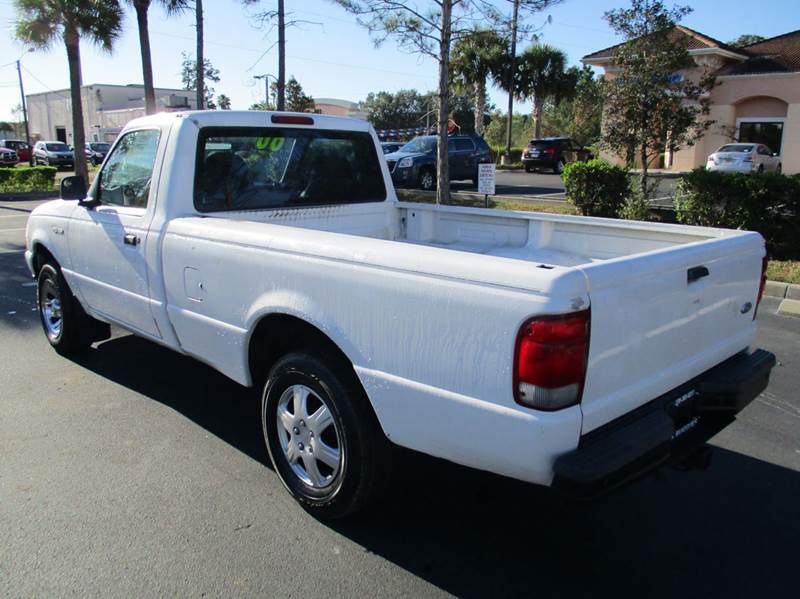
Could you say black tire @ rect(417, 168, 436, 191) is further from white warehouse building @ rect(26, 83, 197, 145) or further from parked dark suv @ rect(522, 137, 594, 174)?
white warehouse building @ rect(26, 83, 197, 145)

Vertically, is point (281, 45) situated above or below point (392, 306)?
above

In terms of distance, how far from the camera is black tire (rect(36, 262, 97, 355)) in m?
5.20

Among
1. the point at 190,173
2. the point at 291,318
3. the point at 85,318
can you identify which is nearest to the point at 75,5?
the point at 85,318

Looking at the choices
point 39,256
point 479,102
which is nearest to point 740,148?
point 479,102

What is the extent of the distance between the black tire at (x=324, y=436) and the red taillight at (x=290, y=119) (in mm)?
1881

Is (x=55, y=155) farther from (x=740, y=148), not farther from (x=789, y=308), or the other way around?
(x=789, y=308)

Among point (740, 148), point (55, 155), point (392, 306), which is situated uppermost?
point (740, 148)

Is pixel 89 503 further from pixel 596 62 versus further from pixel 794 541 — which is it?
pixel 596 62

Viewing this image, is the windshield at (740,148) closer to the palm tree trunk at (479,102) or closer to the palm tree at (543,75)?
the palm tree trunk at (479,102)

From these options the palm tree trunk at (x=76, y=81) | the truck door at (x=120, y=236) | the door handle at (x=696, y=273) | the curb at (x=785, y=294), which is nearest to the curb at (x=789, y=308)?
the curb at (x=785, y=294)

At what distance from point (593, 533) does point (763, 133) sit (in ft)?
103

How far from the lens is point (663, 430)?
2516 mm

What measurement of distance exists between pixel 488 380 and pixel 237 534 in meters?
1.52

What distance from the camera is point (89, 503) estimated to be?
3.32 m
